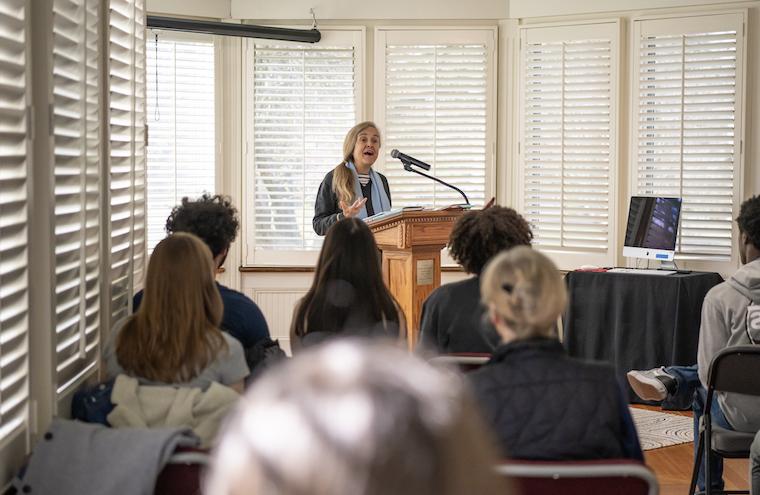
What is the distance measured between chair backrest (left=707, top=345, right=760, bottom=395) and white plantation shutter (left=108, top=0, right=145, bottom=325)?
78.5 inches

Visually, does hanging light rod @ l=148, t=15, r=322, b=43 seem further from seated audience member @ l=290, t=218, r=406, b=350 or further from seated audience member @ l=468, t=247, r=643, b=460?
seated audience member @ l=468, t=247, r=643, b=460

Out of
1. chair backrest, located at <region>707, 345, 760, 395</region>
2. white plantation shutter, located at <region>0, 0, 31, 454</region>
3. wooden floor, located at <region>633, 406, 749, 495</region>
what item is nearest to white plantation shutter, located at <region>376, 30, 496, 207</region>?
wooden floor, located at <region>633, 406, 749, 495</region>

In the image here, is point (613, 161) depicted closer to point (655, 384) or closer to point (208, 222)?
point (655, 384)

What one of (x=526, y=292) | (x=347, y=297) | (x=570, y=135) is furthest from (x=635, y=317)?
(x=526, y=292)

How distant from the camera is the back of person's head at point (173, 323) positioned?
2553 mm

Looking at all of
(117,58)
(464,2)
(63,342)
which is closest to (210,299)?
(63,342)

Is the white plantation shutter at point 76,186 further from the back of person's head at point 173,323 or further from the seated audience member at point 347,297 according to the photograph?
the seated audience member at point 347,297

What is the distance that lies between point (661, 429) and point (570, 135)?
7.46 feet

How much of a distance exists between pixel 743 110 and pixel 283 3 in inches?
129

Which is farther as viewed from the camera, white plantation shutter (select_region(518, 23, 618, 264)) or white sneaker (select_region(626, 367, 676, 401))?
white plantation shutter (select_region(518, 23, 618, 264))

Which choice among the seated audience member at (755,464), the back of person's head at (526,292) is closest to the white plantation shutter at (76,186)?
the back of person's head at (526,292)

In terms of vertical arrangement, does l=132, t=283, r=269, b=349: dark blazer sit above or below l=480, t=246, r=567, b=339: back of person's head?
below

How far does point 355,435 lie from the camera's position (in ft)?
1.81

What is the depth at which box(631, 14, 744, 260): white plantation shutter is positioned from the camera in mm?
6496
